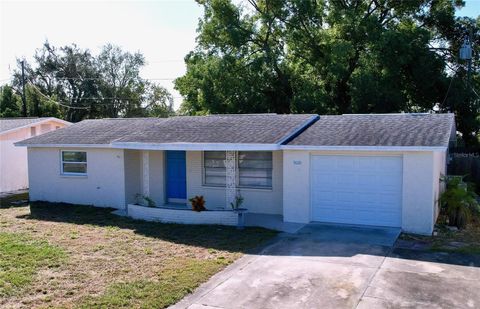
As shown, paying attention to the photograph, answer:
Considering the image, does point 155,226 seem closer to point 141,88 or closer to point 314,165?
point 314,165

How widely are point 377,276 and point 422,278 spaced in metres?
0.79

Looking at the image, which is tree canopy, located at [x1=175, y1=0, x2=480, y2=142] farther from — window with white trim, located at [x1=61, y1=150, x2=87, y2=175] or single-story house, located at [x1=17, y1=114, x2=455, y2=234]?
window with white trim, located at [x1=61, y1=150, x2=87, y2=175]

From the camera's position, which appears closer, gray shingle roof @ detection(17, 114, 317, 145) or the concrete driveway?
the concrete driveway

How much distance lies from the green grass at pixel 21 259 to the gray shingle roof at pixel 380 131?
682 centimetres

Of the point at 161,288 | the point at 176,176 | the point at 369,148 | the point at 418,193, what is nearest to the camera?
the point at 161,288

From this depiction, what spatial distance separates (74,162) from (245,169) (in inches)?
268

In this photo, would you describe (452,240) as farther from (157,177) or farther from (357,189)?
(157,177)

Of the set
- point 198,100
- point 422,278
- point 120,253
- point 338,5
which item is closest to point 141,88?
point 198,100

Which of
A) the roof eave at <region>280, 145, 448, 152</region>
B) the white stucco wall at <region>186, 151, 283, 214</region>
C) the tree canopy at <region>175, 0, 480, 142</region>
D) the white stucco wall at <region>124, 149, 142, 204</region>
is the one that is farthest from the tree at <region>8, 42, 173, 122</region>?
the roof eave at <region>280, 145, 448, 152</region>

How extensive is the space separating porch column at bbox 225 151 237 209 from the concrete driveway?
418 centimetres

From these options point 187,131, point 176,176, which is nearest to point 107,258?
point 176,176

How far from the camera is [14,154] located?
70.8 ft

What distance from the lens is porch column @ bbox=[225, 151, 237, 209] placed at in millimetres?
14656

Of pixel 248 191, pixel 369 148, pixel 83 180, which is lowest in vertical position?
pixel 248 191
